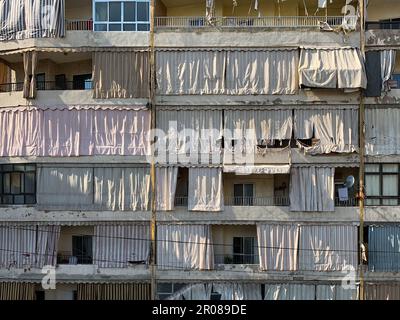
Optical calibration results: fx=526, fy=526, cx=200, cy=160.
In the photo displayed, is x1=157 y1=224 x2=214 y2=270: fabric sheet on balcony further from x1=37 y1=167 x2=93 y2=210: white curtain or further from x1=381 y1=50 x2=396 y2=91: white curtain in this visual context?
x1=381 y1=50 x2=396 y2=91: white curtain

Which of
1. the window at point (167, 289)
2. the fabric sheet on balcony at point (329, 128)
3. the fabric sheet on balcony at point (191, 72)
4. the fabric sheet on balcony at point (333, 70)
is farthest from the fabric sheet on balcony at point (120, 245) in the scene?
the fabric sheet on balcony at point (333, 70)

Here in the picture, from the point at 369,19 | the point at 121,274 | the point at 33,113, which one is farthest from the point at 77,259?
the point at 369,19

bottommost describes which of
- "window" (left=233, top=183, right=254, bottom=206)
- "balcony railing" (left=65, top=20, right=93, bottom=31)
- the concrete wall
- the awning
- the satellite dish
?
the concrete wall

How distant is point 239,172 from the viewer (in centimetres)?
1880

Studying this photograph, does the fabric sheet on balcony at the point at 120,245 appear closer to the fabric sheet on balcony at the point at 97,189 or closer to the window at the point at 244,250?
the fabric sheet on balcony at the point at 97,189

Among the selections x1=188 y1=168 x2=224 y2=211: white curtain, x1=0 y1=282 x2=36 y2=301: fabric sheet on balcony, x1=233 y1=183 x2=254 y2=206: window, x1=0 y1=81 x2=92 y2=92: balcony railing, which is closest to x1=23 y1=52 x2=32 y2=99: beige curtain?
x1=0 y1=81 x2=92 y2=92: balcony railing

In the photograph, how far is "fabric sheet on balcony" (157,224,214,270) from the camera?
742 inches

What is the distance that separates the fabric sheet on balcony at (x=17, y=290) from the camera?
19.2 metres

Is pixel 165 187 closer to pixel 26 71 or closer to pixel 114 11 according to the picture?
pixel 26 71

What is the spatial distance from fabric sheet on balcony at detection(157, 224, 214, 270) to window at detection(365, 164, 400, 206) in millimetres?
6000

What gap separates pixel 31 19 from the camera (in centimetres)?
1945

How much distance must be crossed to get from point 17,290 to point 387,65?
15748mm
